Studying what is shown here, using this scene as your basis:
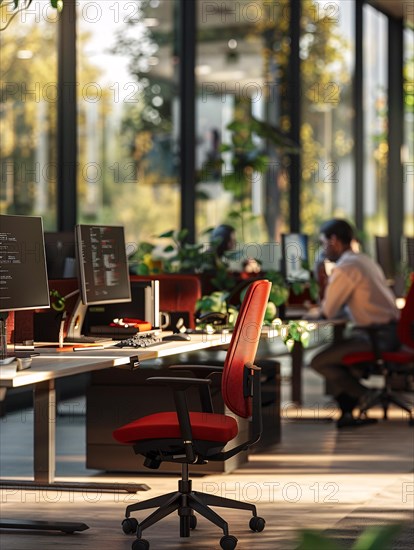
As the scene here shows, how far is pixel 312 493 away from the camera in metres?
5.05

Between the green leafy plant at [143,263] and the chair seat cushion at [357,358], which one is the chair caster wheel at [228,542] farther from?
the chair seat cushion at [357,358]

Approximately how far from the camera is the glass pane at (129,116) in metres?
8.10

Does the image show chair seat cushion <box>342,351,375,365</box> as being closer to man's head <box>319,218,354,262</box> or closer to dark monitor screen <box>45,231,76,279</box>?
man's head <box>319,218,354,262</box>

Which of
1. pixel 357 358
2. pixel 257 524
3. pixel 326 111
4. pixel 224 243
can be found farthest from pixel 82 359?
pixel 326 111

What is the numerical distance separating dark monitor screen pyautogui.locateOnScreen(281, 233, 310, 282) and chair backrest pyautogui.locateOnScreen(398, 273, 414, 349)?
0.92 meters

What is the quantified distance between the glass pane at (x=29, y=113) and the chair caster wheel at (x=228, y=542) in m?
3.95

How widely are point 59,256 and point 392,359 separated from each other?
2894mm

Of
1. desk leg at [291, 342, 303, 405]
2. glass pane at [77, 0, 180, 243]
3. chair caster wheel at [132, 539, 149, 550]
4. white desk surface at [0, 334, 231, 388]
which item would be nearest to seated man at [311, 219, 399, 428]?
desk leg at [291, 342, 303, 405]

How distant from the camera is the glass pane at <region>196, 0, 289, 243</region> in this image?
9.30m

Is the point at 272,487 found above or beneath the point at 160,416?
beneath

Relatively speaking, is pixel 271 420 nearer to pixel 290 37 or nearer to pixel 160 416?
pixel 160 416

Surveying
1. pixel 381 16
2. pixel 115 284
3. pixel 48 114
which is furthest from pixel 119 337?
pixel 381 16

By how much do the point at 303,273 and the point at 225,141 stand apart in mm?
2107

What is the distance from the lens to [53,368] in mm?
3529
